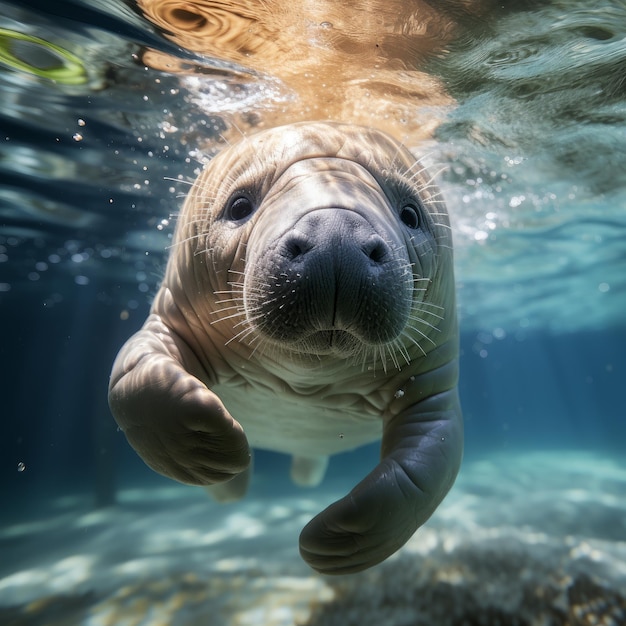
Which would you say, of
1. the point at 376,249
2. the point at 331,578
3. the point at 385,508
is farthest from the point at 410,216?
the point at 331,578

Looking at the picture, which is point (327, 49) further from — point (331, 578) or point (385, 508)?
point (331, 578)

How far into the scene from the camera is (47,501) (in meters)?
21.6

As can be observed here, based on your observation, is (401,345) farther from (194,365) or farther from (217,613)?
(217,613)

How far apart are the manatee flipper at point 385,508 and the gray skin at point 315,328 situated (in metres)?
→ 0.01

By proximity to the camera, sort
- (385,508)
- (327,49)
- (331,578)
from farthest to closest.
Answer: (331,578) < (327,49) < (385,508)

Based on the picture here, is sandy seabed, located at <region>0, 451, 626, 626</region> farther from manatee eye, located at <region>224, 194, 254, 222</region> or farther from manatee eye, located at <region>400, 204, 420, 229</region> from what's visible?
manatee eye, located at <region>224, 194, 254, 222</region>

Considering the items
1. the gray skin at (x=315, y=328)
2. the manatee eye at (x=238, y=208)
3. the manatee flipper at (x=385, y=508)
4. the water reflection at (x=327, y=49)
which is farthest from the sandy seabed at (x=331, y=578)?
the water reflection at (x=327, y=49)

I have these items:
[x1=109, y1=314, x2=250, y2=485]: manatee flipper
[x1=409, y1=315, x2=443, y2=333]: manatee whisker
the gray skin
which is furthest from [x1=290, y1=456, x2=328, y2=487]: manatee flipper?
[x1=109, y1=314, x2=250, y2=485]: manatee flipper

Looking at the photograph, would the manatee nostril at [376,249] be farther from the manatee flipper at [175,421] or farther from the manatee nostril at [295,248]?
the manatee flipper at [175,421]

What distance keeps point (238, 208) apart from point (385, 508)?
81.6 inches

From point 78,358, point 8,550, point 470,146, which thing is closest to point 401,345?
point 470,146

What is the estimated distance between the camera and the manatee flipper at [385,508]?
2906mm

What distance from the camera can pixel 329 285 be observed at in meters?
2.32

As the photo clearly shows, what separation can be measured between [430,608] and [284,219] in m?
4.85
